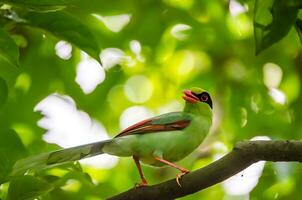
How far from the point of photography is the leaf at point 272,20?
86.5 inches

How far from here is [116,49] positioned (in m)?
5.86

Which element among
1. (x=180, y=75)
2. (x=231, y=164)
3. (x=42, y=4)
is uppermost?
(x=180, y=75)

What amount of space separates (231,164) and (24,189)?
3.42 ft

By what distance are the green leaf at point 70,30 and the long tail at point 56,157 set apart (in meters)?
0.58

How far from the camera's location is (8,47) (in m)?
3.15

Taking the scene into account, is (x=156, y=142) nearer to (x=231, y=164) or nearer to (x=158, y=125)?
(x=158, y=125)

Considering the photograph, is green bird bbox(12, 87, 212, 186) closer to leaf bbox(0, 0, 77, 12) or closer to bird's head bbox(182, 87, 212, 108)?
bird's head bbox(182, 87, 212, 108)

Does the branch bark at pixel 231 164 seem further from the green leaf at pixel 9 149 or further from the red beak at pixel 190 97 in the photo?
the red beak at pixel 190 97

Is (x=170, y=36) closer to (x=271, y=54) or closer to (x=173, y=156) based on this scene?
(x=271, y=54)

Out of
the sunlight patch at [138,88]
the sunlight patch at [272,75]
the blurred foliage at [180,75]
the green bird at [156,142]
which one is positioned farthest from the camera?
the sunlight patch at [138,88]

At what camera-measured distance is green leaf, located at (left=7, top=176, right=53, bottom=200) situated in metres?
3.07

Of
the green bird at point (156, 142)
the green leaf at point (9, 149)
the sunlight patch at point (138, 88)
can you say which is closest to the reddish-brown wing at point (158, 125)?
the green bird at point (156, 142)

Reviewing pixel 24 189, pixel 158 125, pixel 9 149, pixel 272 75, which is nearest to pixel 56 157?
pixel 9 149

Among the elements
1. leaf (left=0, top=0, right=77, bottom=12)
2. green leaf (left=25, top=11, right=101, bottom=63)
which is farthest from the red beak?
leaf (left=0, top=0, right=77, bottom=12)
